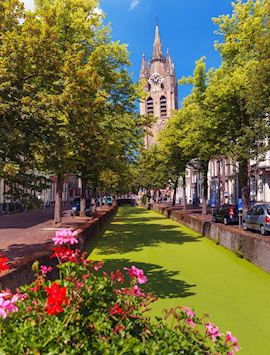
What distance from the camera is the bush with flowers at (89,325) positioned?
2779mm

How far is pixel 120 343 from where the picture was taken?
110 inches

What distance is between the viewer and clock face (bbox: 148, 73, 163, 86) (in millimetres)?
143500

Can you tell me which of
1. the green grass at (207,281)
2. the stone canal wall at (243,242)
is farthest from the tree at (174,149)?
the green grass at (207,281)

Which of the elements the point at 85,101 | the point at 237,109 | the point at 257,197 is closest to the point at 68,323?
the point at 85,101

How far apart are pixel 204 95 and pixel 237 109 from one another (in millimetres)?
2263

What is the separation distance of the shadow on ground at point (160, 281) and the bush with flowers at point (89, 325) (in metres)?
5.38

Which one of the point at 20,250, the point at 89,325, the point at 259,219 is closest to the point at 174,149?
the point at 259,219

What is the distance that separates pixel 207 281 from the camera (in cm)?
1092

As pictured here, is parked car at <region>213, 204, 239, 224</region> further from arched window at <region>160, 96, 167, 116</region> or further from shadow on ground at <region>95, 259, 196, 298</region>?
arched window at <region>160, 96, 167, 116</region>

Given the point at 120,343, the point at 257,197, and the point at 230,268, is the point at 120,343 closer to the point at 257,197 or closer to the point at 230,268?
the point at 230,268

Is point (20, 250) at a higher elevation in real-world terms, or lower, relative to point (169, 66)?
lower

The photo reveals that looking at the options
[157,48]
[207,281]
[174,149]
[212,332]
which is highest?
[157,48]

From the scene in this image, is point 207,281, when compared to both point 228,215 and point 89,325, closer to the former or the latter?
point 89,325

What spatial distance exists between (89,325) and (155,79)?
14568cm
